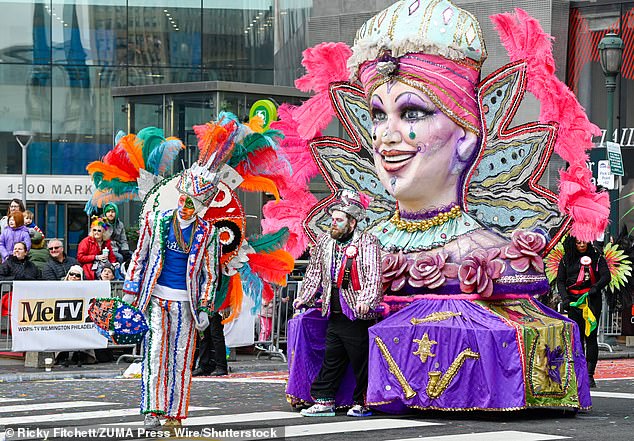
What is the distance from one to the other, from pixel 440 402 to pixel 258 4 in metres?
24.3

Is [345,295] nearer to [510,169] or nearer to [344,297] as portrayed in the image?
[344,297]

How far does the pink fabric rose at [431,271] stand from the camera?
1120cm

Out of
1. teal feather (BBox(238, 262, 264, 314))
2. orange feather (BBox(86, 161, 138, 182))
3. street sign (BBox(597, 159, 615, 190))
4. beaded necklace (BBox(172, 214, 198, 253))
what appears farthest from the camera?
street sign (BBox(597, 159, 615, 190))

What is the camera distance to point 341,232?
11258mm

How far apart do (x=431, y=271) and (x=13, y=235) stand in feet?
30.7

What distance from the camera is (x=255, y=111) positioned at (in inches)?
549

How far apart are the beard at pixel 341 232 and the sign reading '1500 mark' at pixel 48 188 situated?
2106cm

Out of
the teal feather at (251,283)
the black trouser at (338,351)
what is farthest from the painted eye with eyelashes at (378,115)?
the teal feather at (251,283)

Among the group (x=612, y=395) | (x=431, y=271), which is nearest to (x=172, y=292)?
(x=431, y=271)

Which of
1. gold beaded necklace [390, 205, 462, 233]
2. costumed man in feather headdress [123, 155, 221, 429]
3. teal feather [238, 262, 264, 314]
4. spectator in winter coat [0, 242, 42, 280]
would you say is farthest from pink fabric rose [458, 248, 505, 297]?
spectator in winter coat [0, 242, 42, 280]

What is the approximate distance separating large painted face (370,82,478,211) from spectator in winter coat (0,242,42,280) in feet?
25.6

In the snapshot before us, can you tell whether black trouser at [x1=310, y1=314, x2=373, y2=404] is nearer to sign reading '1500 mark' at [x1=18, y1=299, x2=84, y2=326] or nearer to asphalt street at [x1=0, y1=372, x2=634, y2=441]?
asphalt street at [x1=0, y1=372, x2=634, y2=441]

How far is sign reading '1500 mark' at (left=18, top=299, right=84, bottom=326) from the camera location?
1700 centimetres

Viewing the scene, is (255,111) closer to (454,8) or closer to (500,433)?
(454,8)
